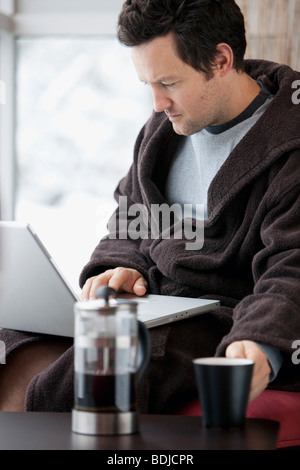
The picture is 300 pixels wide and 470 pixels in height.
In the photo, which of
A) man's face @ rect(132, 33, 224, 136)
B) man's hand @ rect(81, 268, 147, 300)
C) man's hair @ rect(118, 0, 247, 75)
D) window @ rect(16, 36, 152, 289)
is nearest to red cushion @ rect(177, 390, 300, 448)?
man's hand @ rect(81, 268, 147, 300)

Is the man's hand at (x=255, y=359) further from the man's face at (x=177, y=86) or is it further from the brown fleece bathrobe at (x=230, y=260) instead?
the man's face at (x=177, y=86)

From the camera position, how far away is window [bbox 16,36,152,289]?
3867 millimetres

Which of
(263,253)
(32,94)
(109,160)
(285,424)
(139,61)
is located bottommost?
(285,424)

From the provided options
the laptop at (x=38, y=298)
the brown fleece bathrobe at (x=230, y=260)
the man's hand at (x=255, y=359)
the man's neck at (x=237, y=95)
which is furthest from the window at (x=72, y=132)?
the man's hand at (x=255, y=359)

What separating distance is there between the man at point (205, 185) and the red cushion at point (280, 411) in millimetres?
47

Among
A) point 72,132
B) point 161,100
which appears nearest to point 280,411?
point 161,100

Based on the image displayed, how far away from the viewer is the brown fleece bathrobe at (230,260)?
144cm

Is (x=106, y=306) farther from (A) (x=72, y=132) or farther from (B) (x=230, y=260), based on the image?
(A) (x=72, y=132)

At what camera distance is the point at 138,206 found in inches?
82.2

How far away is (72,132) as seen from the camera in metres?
3.95

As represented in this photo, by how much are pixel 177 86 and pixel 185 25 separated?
138 mm
